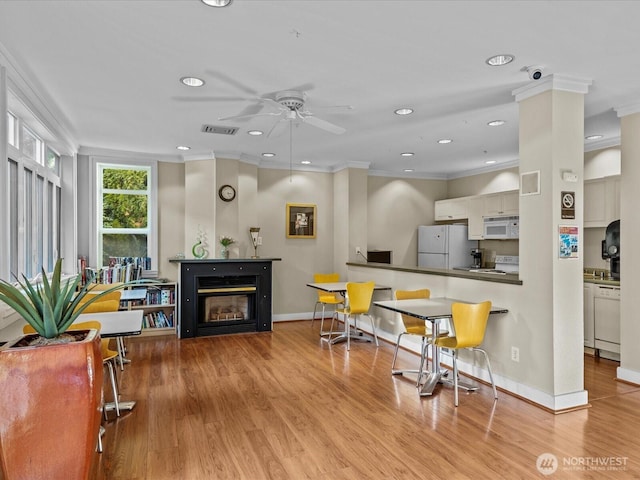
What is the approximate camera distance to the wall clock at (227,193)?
643cm

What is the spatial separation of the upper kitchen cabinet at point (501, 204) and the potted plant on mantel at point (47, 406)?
19.7ft

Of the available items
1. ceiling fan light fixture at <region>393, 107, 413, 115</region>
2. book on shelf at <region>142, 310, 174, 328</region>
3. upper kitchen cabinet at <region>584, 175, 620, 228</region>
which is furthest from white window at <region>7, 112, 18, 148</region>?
upper kitchen cabinet at <region>584, 175, 620, 228</region>

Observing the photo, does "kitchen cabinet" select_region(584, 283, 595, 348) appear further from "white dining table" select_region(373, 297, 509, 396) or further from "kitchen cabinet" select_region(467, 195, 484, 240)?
"kitchen cabinet" select_region(467, 195, 484, 240)

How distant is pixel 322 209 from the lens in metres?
7.54

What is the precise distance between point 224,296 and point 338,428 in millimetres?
3615

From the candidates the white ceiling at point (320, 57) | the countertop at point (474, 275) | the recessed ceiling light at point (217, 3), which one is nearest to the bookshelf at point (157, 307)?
the white ceiling at point (320, 57)

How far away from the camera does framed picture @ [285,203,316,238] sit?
7.30 m

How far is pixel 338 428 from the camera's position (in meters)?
3.16

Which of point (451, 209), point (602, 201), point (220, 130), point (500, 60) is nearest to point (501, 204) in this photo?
point (451, 209)

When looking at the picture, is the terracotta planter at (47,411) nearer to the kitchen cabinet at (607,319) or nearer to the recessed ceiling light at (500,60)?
the recessed ceiling light at (500,60)

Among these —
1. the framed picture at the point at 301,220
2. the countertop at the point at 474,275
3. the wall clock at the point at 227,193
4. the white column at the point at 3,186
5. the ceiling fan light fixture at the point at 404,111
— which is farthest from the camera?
the framed picture at the point at 301,220

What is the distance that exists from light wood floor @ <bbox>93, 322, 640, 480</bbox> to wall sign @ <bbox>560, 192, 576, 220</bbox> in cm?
157

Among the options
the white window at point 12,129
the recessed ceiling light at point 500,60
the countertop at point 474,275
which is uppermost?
the recessed ceiling light at point 500,60

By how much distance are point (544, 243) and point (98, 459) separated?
11.7 feet
